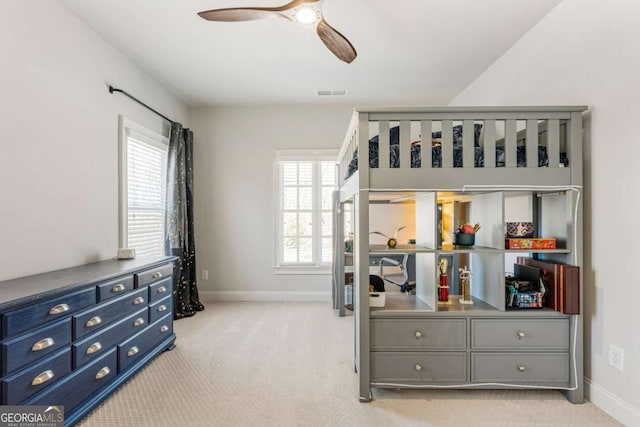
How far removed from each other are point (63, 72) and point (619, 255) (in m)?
3.70

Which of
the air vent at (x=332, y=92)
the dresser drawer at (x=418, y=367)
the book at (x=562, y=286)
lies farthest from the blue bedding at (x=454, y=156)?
the air vent at (x=332, y=92)

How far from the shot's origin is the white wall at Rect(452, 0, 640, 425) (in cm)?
179

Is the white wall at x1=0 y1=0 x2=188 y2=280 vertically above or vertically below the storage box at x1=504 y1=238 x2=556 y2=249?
above

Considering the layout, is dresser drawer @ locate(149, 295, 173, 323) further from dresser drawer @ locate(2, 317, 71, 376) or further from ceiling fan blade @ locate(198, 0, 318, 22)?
ceiling fan blade @ locate(198, 0, 318, 22)

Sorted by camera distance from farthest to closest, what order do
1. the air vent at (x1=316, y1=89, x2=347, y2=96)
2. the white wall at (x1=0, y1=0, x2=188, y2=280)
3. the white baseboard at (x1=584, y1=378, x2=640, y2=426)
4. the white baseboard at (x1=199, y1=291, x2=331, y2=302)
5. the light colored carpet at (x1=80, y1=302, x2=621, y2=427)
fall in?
the white baseboard at (x1=199, y1=291, x2=331, y2=302), the air vent at (x1=316, y1=89, x2=347, y2=96), the white wall at (x1=0, y1=0, x2=188, y2=280), the light colored carpet at (x1=80, y1=302, x2=621, y2=427), the white baseboard at (x1=584, y1=378, x2=640, y2=426)

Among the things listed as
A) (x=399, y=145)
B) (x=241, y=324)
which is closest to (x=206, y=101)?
(x=241, y=324)

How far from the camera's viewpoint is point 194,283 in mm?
4070

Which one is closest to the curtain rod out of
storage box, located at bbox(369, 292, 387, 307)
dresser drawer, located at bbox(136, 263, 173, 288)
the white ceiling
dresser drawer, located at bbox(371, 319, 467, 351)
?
the white ceiling

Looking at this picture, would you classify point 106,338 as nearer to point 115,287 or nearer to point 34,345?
point 115,287

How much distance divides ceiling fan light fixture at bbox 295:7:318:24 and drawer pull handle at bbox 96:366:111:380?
2.40 metres

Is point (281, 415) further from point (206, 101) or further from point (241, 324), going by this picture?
point (206, 101)

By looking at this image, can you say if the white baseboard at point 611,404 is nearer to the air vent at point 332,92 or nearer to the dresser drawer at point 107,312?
the dresser drawer at point 107,312

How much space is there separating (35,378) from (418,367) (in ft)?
6.65

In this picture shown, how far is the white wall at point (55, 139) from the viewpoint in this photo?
6.53 feet
